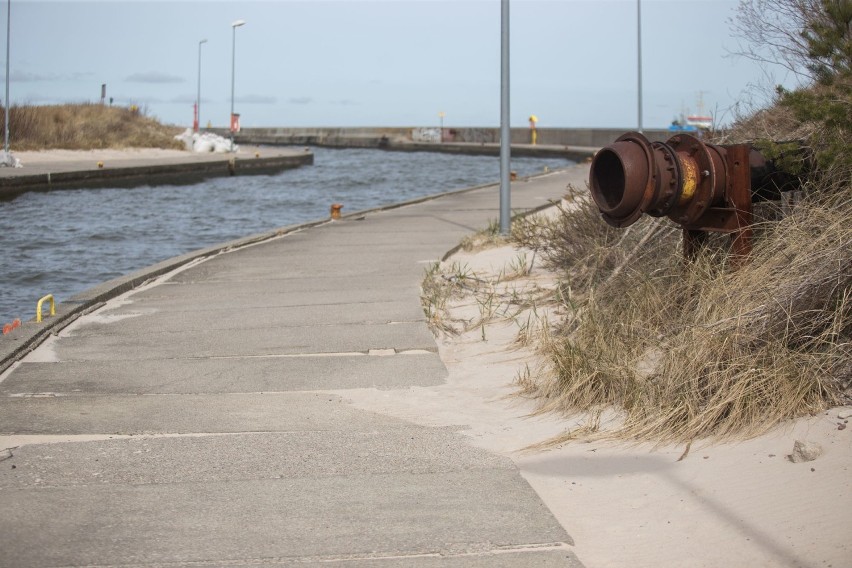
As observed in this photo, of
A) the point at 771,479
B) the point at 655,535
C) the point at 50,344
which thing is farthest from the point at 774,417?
the point at 50,344

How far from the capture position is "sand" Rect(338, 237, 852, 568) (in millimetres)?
4281

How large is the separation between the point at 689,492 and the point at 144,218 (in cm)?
2165

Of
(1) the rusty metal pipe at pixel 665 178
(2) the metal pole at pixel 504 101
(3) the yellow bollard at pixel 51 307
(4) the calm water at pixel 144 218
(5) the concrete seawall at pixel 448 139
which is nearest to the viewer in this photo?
(1) the rusty metal pipe at pixel 665 178

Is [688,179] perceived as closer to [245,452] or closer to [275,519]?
[245,452]

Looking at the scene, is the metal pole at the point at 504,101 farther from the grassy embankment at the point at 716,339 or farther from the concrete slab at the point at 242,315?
the grassy embankment at the point at 716,339

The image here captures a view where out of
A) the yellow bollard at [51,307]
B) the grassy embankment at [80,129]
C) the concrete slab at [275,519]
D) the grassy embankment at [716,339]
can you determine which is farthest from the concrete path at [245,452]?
the grassy embankment at [80,129]

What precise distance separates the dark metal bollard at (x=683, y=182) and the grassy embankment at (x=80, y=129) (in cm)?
3984

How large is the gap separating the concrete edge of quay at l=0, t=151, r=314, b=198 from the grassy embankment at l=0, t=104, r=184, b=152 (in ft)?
18.1

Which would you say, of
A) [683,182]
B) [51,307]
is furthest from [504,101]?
[683,182]

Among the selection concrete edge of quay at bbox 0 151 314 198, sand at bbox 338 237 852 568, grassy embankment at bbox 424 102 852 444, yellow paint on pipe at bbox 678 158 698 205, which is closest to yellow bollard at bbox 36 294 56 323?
sand at bbox 338 237 852 568

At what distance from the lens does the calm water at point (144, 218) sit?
1600 cm

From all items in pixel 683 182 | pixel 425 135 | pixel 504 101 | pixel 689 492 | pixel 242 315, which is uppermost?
pixel 425 135

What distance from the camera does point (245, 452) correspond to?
5793mm

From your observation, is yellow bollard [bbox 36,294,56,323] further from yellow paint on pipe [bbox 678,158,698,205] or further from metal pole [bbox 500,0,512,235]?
metal pole [bbox 500,0,512,235]
